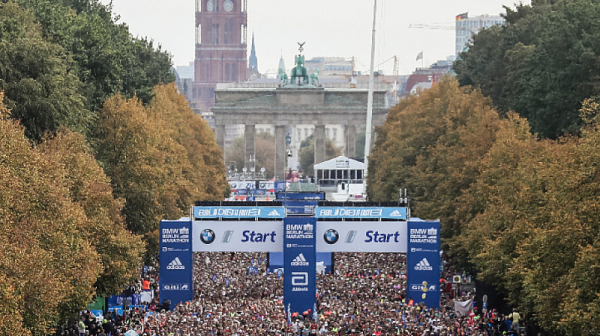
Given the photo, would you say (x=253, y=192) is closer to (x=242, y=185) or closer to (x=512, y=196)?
(x=242, y=185)

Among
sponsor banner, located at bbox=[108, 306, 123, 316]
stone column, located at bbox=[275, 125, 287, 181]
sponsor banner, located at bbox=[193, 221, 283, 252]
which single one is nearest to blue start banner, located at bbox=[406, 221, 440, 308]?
sponsor banner, located at bbox=[193, 221, 283, 252]

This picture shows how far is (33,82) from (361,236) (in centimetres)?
1731

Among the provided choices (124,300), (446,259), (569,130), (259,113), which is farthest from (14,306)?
(259,113)

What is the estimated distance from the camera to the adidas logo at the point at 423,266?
57144mm

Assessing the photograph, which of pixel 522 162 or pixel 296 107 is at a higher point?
pixel 296 107

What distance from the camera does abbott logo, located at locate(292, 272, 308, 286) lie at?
178 feet

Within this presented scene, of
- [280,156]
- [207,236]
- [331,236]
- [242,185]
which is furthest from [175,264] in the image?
[280,156]

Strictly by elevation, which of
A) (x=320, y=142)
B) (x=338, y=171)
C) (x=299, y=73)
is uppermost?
(x=299, y=73)

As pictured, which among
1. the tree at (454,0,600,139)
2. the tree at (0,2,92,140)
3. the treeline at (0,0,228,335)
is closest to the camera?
the treeline at (0,0,228,335)

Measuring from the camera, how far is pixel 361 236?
2293 inches

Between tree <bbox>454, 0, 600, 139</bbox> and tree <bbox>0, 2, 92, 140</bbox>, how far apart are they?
91.0 ft

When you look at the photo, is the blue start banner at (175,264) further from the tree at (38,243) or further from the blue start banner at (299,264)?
the tree at (38,243)

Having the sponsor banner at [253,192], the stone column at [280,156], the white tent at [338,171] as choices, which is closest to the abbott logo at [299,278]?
the sponsor banner at [253,192]

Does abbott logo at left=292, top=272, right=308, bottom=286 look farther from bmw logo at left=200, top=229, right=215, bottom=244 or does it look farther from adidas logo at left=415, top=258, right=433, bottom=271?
adidas logo at left=415, top=258, right=433, bottom=271
